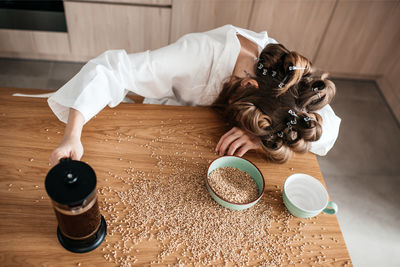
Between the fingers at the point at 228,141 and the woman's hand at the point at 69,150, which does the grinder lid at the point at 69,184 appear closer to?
the woman's hand at the point at 69,150

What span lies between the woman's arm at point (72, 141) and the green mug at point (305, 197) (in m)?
0.61

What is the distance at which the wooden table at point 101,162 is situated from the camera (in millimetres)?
814

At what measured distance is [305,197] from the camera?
1.03 m

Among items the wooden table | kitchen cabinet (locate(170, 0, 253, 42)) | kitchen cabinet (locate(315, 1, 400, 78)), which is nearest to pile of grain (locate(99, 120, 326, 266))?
the wooden table

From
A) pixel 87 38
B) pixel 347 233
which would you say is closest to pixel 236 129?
pixel 347 233

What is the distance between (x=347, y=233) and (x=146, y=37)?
72.8 inches

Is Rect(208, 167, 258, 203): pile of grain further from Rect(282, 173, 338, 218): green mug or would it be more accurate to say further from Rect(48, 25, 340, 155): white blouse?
Rect(48, 25, 340, 155): white blouse

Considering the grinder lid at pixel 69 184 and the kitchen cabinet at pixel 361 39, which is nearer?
the grinder lid at pixel 69 184

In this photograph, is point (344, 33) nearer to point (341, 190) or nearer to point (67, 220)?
point (341, 190)

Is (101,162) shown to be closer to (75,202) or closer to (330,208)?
(75,202)

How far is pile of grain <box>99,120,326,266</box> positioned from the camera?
844mm

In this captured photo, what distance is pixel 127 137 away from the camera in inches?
43.3

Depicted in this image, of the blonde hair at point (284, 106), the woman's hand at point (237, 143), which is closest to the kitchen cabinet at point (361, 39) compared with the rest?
the blonde hair at point (284, 106)

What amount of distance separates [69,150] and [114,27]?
1.67 meters
